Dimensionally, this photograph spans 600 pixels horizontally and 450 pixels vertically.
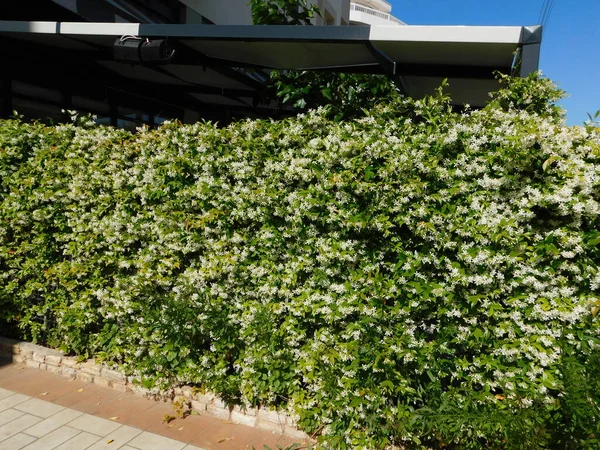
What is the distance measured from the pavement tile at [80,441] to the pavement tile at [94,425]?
0.18 ft

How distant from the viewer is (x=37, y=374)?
454cm

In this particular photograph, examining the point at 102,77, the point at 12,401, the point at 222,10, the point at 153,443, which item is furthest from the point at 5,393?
the point at 222,10

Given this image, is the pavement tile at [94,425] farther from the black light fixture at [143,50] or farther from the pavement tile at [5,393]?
the black light fixture at [143,50]

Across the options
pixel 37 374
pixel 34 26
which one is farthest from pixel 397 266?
pixel 34 26

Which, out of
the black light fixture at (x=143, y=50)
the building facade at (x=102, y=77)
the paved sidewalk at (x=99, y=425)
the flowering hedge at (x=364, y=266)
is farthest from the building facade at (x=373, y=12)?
the paved sidewalk at (x=99, y=425)

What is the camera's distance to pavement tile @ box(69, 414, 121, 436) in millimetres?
3574

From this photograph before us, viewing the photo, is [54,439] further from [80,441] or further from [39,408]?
[39,408]

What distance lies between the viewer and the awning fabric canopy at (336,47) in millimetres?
4359

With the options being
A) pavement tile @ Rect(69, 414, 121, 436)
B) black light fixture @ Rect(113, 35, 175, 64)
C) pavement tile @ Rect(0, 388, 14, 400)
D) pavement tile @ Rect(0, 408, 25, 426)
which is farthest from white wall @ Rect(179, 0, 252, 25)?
pavement tile @ Rect(69, 414, 121, 436)

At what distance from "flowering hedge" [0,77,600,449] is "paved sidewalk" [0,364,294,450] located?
288 mm

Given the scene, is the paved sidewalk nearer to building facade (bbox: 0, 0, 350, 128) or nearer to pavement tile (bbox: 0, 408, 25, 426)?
pavement tile (bbox: 0, 408, 25, 426)

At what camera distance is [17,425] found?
3582 millimetres

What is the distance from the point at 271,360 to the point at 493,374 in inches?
65.4

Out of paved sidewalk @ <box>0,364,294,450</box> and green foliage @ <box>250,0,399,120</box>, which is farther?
green foliage @ <box>250,0,399,120</box>
